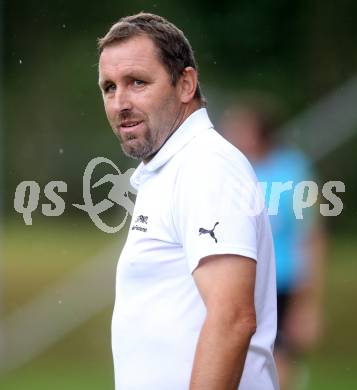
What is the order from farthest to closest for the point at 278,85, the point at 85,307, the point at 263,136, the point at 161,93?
the point at 278,85, the point at 85,307, the point at 263,136, the point at 161,93

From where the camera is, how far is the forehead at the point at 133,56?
80.3 inches

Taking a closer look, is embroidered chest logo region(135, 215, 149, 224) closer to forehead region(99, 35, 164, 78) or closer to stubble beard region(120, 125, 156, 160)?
stubble beard region(120, 125, 156, 160)

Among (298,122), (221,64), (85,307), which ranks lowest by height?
(85,307)

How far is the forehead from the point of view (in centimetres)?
204

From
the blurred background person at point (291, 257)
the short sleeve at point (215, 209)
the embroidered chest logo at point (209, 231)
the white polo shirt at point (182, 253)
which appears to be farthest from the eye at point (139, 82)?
the blurred background person at point (291, 257)

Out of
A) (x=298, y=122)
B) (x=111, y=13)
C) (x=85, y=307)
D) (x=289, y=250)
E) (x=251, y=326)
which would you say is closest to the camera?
(x=251, y=326)

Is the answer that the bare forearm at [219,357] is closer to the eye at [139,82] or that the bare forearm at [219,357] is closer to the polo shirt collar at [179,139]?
the polo shirt collar at [179,139]

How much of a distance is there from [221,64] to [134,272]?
39.5 ft

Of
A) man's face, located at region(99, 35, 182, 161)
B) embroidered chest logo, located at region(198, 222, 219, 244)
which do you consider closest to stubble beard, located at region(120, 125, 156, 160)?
man's face, located at region(99, 35, 182, 161)

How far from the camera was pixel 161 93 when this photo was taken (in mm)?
2062

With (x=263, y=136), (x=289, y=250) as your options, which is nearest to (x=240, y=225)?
(x=289, y=250)

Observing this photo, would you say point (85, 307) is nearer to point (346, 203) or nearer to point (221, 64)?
point (346, 203)

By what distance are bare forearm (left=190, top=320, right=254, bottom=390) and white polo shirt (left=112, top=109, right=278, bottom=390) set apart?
0.09 m

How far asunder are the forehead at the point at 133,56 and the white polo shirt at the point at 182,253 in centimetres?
12
